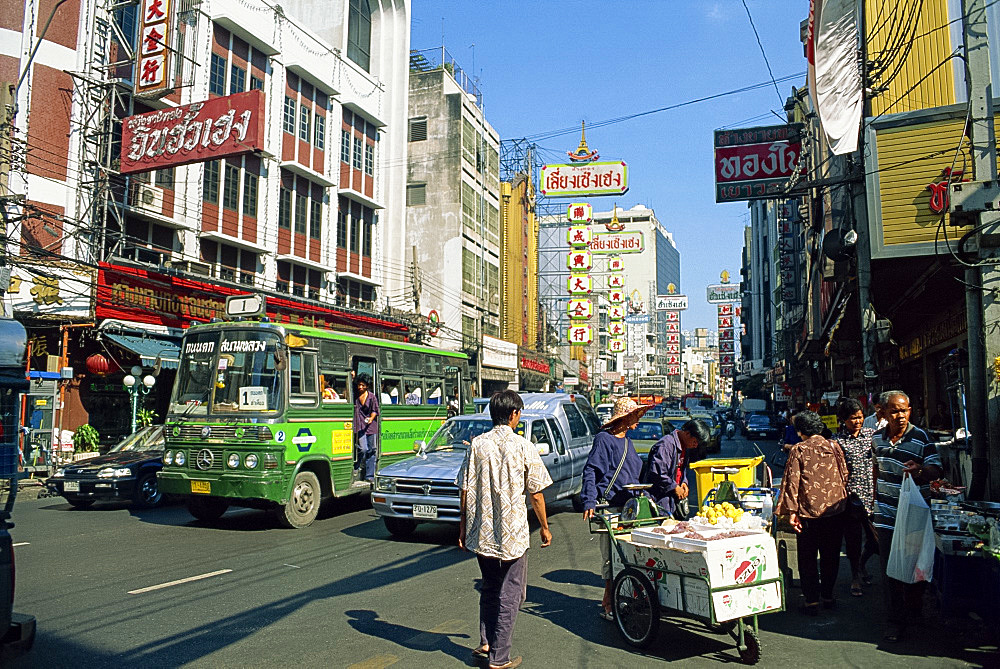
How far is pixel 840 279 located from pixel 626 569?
13932 millimetres

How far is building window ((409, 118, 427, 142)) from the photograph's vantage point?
1766 inches

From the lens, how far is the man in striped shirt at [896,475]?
572 cm

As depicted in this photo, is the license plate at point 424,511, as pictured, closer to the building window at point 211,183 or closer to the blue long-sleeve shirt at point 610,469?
the blue long-sleeve shirt at point 610,469

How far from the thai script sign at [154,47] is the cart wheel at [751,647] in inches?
792

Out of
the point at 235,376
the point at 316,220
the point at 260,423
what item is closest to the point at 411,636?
the point at 260,423

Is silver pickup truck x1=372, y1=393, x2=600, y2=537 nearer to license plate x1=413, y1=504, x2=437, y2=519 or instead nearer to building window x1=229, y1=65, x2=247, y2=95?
license plate x1=413, y1=504, x2=437, y2=519

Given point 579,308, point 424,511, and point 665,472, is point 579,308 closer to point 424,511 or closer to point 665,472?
point 424,511

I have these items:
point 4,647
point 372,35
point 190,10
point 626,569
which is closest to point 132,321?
point 190,10

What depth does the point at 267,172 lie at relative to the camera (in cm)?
2708

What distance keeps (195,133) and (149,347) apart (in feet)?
19.3

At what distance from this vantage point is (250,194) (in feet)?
86.2

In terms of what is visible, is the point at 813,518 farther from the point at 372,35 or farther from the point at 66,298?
the point at 372,35

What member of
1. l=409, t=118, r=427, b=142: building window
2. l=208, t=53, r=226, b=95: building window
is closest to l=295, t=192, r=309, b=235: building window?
l=208, t=53, r=226, b=95: building window

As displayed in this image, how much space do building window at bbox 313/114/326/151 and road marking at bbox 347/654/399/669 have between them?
27556 millimetres
